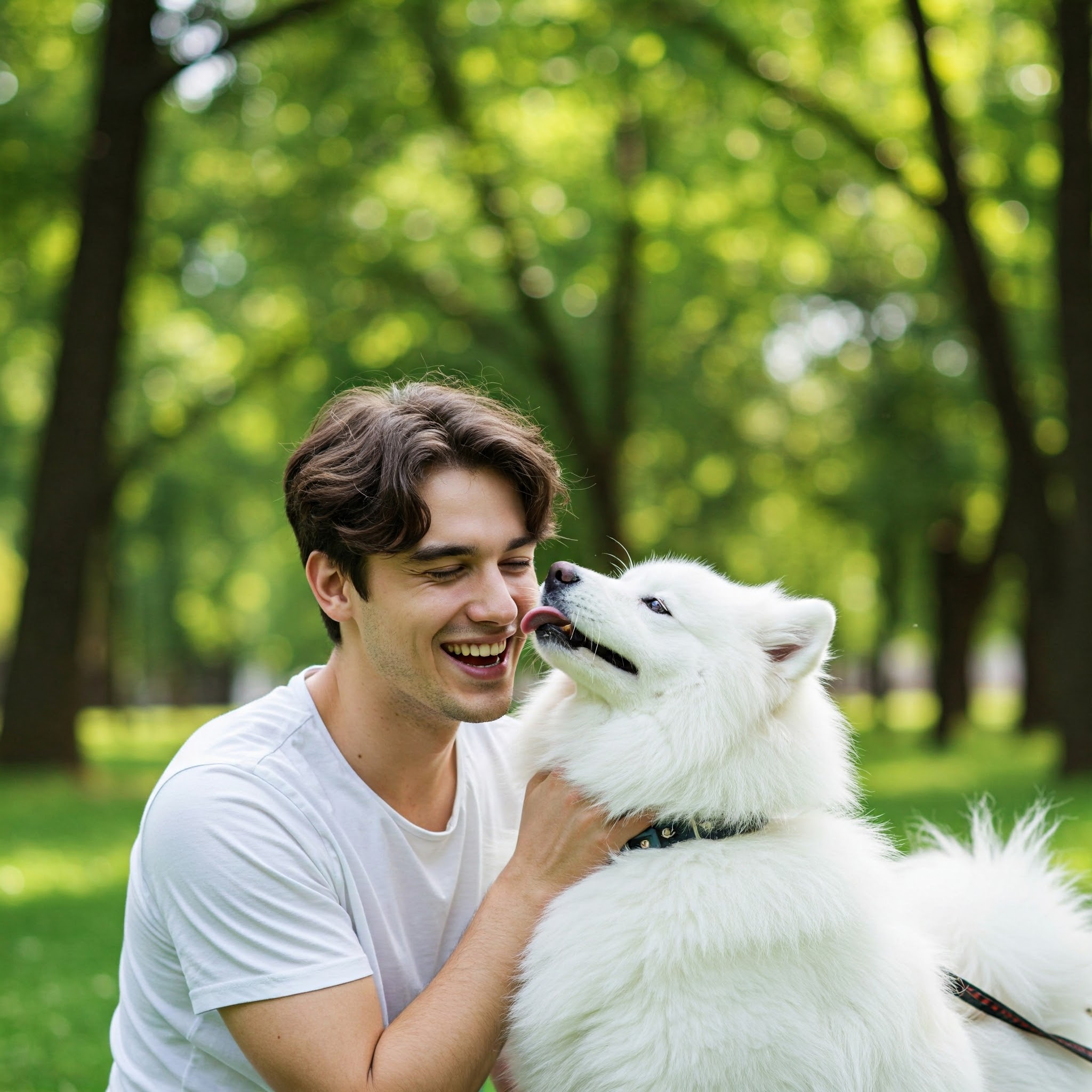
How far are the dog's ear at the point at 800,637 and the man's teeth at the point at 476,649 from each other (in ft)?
2.12

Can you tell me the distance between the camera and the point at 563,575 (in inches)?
110

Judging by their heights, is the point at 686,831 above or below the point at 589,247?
below

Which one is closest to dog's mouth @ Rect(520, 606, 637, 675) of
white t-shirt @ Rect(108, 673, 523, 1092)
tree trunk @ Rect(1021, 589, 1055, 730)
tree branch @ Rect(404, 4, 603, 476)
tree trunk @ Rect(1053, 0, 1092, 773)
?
white t-shirt @ Rect(108, 673, 523, 1092)

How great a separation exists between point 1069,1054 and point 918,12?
9643 millimetres

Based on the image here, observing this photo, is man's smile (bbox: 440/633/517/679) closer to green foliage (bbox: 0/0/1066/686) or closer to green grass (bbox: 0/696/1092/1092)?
green grass (bbox: 0/696/1092/1092)

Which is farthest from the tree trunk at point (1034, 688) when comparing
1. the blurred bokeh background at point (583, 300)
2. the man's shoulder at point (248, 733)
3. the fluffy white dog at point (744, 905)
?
the man's shoulder at point (248, 733)

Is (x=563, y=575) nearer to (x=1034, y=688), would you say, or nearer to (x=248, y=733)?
(x=248, y=733)

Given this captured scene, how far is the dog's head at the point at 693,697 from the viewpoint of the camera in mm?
2676

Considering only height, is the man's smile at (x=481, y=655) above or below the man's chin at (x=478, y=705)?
above

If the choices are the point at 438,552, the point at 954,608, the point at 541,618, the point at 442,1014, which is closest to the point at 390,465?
the point at 438,552

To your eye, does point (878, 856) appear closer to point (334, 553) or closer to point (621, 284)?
point (334, 553)

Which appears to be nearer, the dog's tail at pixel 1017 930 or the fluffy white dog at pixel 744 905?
the fluffy white dog at pixel 744 905

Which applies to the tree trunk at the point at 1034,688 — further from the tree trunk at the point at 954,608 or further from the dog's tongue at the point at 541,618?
the dog's tongue at the point at 541,618

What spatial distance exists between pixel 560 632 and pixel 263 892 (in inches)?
34.8
